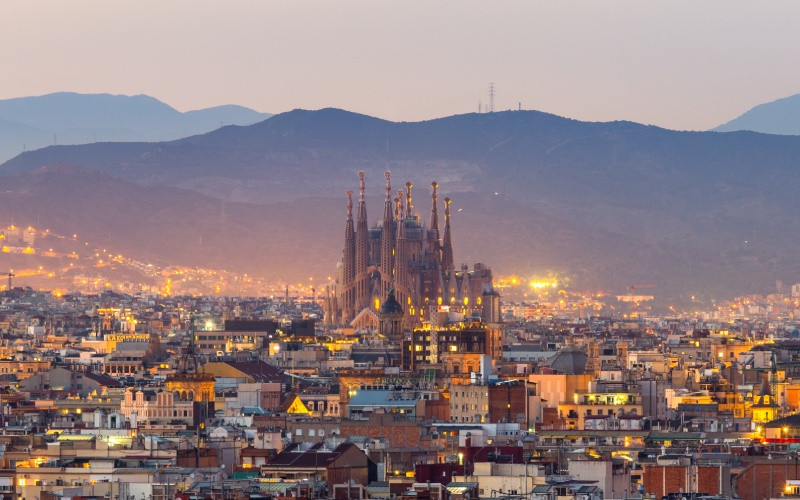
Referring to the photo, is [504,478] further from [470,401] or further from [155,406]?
→ [470,401]

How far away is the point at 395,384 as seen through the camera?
121m

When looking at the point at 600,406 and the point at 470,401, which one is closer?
the point at 600,406

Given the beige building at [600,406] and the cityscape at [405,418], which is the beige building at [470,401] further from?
the beige building at [600,406]

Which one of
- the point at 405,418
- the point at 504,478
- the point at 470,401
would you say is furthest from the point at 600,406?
the point at 504,478

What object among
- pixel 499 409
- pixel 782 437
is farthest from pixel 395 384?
pixel 782 437

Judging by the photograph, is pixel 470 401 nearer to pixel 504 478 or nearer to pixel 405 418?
pixel 405 418

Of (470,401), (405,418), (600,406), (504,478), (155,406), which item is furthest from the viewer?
(470,401)

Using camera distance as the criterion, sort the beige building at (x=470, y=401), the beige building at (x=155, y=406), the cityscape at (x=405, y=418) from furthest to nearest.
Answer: the beige building at (x=470, y=401), the beige building at (x=155, y=406), the cityscape at (x=405, y=418)

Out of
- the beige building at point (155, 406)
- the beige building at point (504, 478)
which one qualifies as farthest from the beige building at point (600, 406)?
the beige building at point (504, 478)

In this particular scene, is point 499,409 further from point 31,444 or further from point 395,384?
point 31,444

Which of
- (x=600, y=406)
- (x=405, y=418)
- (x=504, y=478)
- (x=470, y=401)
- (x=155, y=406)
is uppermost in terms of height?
(x=470, y=401)

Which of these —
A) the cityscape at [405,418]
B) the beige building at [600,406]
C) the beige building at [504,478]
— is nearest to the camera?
the beige building at [504,478]

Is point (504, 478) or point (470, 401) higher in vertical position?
point (470, 401)

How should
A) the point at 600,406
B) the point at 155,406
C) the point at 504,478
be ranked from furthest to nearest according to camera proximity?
1. the point at 600,406
2. the point at 155,406
3. the point at 504,478
